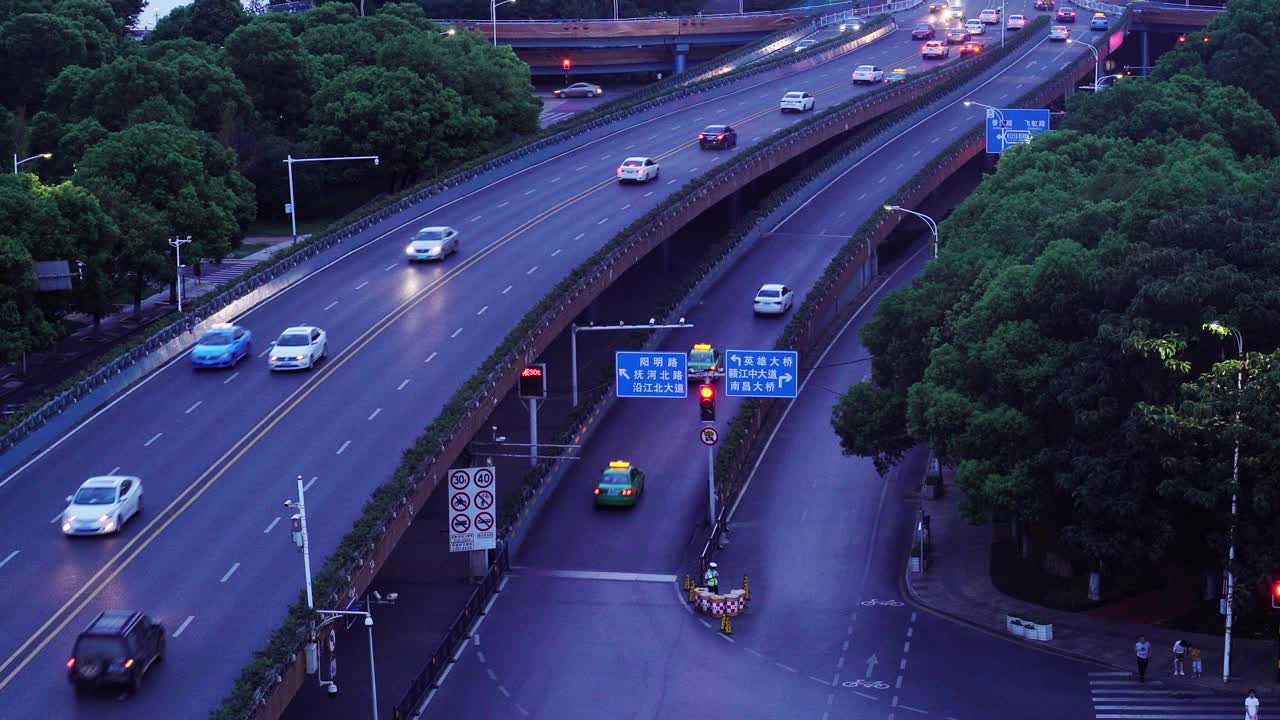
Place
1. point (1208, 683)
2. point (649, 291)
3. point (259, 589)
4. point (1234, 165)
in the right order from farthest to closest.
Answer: point (649, 291) < point (1234, 165) < point (1208, 683) < point (259, 589)

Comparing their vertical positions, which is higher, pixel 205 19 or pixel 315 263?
pixel 205 19

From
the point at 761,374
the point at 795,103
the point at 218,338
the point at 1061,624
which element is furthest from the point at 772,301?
the point at 795,103

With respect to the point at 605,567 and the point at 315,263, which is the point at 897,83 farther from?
the point at 605,567

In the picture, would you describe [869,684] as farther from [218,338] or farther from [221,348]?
[218,338]

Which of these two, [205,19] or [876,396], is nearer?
[876,396]

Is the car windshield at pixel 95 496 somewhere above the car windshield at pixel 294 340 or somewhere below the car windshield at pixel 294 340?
below

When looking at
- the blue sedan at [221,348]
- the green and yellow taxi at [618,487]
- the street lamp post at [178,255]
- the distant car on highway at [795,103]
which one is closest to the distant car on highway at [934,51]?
the distant car on highway at [795,103]

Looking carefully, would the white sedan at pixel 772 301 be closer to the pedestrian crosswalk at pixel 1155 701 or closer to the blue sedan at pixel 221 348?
the blue sedan at pixel 221 348

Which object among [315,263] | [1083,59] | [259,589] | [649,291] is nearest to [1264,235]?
[259,589]
